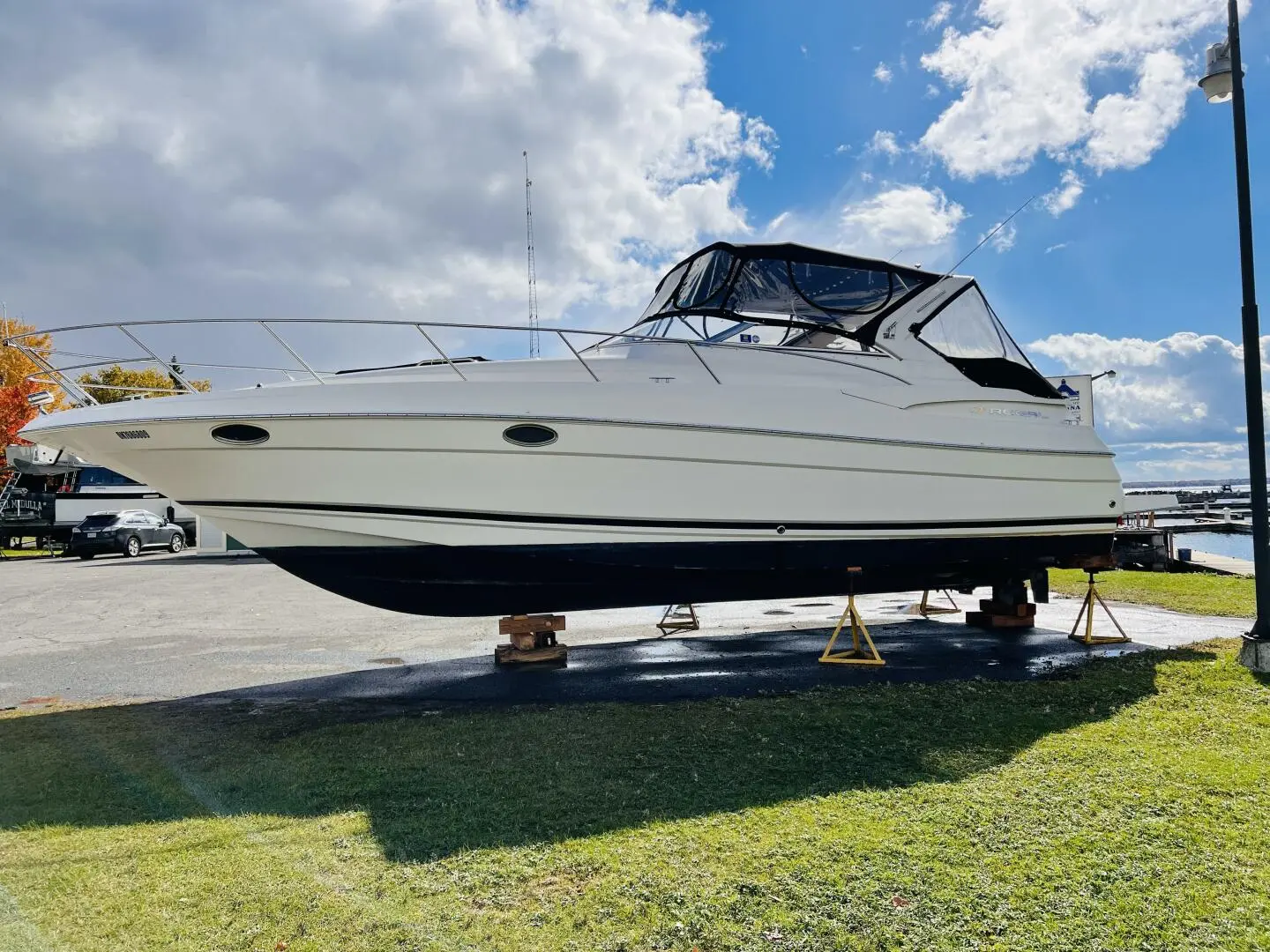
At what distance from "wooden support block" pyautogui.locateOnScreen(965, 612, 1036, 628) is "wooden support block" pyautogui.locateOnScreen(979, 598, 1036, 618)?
2 cm

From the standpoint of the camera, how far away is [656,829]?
3.16m

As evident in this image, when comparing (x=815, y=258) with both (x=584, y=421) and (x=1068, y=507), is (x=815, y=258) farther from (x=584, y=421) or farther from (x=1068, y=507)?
(x=1068, y=507)

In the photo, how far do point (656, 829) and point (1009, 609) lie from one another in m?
6.66

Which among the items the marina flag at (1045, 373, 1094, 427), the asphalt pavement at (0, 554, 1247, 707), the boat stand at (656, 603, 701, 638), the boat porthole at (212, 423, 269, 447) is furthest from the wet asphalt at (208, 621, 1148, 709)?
the marina flag at (1045, 373, 1094, 427)

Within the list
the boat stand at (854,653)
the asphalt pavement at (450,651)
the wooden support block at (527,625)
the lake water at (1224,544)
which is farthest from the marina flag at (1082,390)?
the lake water at (1224,544)

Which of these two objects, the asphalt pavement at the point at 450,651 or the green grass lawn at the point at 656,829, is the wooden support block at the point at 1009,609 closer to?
the asphalt pavement at the point at 450,651

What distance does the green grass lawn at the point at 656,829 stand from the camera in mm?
2467

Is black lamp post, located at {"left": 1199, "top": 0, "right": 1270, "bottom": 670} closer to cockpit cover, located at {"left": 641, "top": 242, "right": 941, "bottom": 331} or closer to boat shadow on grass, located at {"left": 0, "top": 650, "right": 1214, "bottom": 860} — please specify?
boat shadow on grass, located at {"left": 0, "top": 650, "right": 1214, "bottom": 860}

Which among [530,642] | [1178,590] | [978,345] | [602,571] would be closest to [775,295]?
[978,345]

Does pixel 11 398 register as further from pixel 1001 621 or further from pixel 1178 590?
pixel 1178 590

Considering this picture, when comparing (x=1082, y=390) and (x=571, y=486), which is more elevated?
(x=1082, y=390)

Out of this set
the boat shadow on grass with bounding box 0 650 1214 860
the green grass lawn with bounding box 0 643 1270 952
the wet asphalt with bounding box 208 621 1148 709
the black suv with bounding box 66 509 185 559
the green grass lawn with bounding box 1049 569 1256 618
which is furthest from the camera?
the black suv with bounding box 66 509 185 559

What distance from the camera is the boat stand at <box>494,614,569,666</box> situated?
6.56 metres

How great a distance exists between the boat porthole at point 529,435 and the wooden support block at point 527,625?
1840 mm
